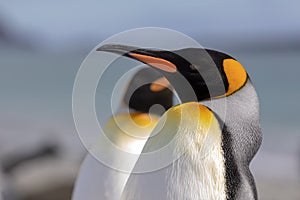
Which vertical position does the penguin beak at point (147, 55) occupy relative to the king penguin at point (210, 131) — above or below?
above

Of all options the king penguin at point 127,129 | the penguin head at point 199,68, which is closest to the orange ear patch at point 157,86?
the king penguin at point 127,129

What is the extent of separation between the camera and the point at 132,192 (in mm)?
2357

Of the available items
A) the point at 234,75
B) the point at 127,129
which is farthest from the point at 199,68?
the point at 127,129

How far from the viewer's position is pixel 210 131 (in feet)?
7.61

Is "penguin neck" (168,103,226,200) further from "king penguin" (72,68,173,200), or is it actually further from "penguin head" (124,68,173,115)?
"penguin head" (124,68,173,115)

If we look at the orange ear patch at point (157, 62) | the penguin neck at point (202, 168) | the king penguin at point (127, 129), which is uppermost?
the orange ear patch at point (157, 62)

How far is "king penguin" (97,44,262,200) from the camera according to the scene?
2297mm

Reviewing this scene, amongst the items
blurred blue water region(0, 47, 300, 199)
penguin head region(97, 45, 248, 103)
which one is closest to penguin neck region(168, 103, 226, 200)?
penguin head region(97, 45, 248, 103)

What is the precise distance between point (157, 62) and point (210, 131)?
0.30 metres

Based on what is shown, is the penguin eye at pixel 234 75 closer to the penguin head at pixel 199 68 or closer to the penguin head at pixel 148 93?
the penguin head at pixel 199 68

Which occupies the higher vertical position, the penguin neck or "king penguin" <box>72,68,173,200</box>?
the penguin neck

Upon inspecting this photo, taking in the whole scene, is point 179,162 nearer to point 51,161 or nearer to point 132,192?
point 132,192

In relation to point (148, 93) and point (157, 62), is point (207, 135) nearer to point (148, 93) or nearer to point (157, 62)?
point (157, 62)

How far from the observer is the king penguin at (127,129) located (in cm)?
329
